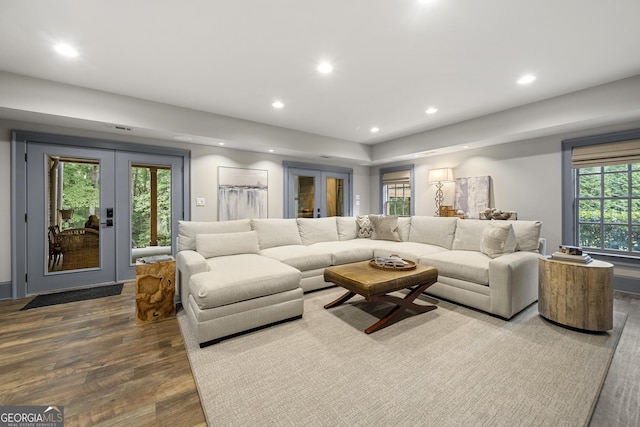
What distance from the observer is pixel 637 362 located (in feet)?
6.17

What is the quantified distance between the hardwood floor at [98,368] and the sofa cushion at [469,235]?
3424 millimetres

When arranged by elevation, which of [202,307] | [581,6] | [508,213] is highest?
[581,6]

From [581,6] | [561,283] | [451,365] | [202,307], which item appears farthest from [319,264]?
[581,6]

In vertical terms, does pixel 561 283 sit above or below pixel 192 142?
below

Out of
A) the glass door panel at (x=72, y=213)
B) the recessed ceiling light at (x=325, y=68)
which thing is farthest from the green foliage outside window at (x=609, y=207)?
the glass door panel at (x=72, y=213)

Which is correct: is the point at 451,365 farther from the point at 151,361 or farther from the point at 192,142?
the point at 192,142

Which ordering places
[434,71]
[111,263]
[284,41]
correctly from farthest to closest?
1. [111,263]
2. [434,71]
3. [284,41]

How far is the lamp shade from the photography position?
489cm

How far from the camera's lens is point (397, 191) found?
248 inches

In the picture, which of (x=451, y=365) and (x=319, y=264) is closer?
(x=451, y=365)

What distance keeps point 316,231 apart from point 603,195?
13.3 feet

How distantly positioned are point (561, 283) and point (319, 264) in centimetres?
245

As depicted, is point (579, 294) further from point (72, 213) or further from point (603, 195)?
point (72, 213)
